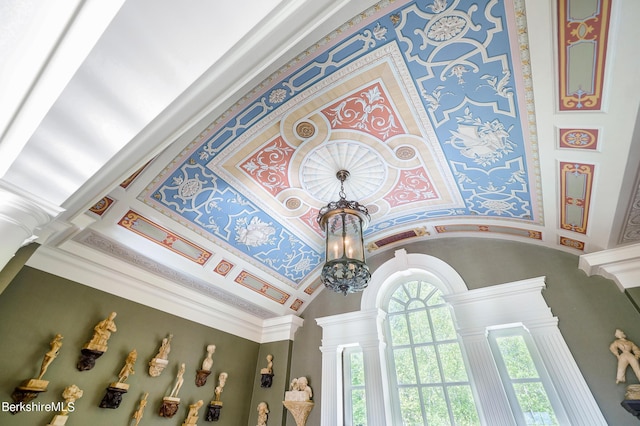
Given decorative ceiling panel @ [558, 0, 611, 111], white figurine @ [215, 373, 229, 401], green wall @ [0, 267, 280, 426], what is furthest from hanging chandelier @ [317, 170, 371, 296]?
white figurine @ [215, 373, 229, 401]

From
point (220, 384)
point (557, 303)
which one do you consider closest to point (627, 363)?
point (557, 303)

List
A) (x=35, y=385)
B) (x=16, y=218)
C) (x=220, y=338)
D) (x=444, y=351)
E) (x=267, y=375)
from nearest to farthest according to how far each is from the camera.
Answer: (x=16, y=218) → (x=35, y=385) → (x=444, y=351) → (x=220, y=338) → (x=267, y=375)

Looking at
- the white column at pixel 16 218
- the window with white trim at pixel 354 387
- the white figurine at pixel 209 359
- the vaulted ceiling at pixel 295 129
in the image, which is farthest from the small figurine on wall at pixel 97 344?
the window with white trim at pixel 354 387

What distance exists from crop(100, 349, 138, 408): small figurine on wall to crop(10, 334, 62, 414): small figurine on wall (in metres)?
0.51

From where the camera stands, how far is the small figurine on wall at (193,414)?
10.8 ft

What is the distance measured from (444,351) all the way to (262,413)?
257 cm

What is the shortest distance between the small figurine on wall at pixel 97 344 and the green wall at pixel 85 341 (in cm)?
7

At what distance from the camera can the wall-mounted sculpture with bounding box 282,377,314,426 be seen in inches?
145

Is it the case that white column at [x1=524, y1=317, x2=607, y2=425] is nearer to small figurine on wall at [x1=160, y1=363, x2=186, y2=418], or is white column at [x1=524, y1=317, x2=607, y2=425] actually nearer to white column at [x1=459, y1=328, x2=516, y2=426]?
white column at [x1=459, y1=328, x2=516, y2=426]

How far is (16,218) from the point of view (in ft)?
5.10

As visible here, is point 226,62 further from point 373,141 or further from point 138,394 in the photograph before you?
point 138,394

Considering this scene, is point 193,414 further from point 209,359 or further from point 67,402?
point 67,402

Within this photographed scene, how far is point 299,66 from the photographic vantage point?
215 cm

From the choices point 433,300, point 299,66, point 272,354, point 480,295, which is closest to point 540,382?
point 480,295
